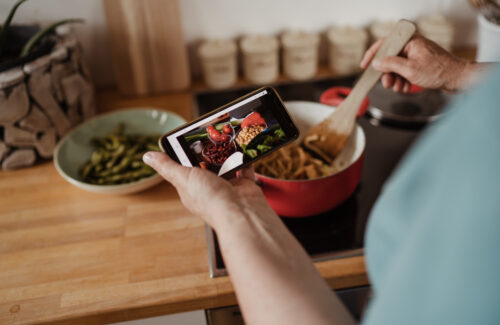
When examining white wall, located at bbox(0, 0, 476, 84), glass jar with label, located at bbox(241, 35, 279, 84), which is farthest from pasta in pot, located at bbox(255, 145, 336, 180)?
white wall, located at bbox(0, 0, 476, 84)

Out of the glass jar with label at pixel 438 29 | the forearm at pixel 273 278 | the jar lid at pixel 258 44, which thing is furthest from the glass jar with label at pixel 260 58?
the forearm at pixel 273 278

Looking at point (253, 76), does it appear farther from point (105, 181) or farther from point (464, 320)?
point (464, 320)

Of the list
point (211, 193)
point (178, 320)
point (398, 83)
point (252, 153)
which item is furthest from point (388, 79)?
point (178, 320)

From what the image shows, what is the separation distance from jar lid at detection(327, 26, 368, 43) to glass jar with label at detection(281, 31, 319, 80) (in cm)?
5

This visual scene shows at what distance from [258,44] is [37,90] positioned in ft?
1.84

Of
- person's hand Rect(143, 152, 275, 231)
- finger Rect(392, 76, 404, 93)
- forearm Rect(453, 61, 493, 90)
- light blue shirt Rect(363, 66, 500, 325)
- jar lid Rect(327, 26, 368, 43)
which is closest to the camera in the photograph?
light blue shirt Rect(363, 66, 500, 325)

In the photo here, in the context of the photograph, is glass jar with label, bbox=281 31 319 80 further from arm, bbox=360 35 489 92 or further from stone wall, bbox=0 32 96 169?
stone wall, bbox=0 32 96 169

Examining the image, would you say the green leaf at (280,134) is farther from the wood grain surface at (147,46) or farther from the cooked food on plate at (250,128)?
the wood grain surface at (147,46)

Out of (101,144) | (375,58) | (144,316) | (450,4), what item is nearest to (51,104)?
(101,144)

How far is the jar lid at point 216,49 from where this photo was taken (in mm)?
1102

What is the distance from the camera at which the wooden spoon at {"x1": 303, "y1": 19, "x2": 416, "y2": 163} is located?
84 cm

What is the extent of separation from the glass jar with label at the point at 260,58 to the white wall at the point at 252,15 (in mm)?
62

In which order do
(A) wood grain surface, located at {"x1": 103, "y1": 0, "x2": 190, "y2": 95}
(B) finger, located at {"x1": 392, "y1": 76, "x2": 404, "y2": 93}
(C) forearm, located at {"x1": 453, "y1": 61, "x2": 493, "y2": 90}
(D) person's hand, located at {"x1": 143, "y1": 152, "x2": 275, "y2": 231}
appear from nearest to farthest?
(D) person's hand, located at {"x1": 143, "y1": 152, "x2": 275, "y2": 231}
(C) forearm, located at {"x1": 453, "y1": 61, "x2": 493, "y2": 90}
(B) finger, located at {"x1": 392, "y1": 76, "x2": 404, "y2": 93}
(A) wood grain surface, located at {"x1": 103, "y1": 0, "x2": 190, "y2": 95}

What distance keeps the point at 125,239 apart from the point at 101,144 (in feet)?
0.92
